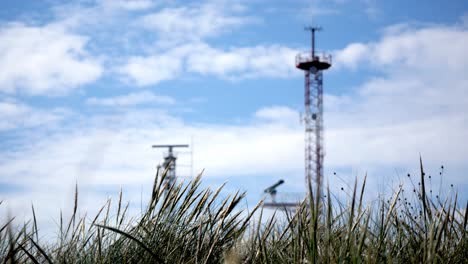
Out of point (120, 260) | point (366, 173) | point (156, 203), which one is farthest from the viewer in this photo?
point (156, 203)

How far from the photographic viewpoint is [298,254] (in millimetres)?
3096

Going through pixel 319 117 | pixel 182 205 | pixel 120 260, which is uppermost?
pixel 319 117

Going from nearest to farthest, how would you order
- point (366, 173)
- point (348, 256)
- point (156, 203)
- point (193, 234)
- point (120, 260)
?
point (348, 256) < point (366, 173) < point (120, 260) < point (193, 234) < point (156, 203)

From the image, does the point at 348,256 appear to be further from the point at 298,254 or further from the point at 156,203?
the point at 156,203

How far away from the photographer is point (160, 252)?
11.9 feet

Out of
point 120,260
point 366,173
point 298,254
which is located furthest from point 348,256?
point 120,260

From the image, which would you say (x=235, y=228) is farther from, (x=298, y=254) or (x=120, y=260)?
(x=298, y=254)

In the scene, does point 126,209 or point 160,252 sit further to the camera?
point 126,209

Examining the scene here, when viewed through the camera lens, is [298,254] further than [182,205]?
No

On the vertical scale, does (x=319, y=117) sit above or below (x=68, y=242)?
above

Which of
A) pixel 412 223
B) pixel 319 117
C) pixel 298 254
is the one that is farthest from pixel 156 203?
pixel 319 117

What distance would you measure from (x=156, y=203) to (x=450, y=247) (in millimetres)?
1814

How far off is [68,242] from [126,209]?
594 millimetres

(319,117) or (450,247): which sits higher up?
(319,117)
